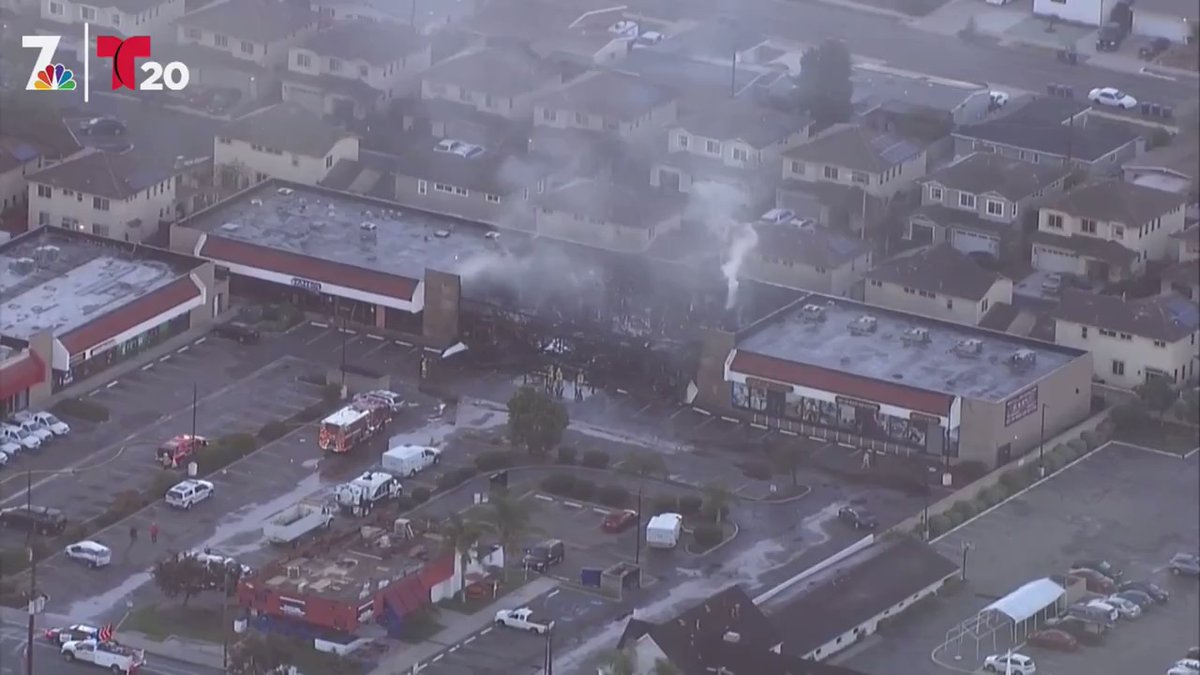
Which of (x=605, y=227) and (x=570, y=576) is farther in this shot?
(x=605, y=227)

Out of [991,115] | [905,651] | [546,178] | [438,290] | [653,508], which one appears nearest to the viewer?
[905,651]

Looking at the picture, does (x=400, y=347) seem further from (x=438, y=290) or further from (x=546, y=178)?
(x=546, y=178)

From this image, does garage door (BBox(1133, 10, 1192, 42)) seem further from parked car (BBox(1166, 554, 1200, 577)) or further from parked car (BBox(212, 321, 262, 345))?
parked car (BBox(1166, 554, 1200, 577))

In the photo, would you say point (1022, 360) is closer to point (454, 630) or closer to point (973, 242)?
point (973, 242)

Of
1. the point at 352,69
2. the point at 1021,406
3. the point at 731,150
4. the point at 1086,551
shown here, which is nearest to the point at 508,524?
the point at 1086,551

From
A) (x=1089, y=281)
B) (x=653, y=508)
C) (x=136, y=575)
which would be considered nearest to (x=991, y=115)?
(x=1089, y=281)

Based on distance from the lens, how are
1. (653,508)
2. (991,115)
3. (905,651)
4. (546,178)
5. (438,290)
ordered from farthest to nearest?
1. (991,115)
2. (546,178)
3. (438,290)
4. (653,508)
5. (905,651)

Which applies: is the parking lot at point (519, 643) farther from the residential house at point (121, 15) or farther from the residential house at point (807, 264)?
the residential house at point (121, 15)

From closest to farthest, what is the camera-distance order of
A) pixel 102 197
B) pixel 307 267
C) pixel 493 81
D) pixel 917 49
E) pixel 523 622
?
pixel 523 622 → pixel 307 267 → pixel 102 197 → pixel 493 81 → pixel 917 49
